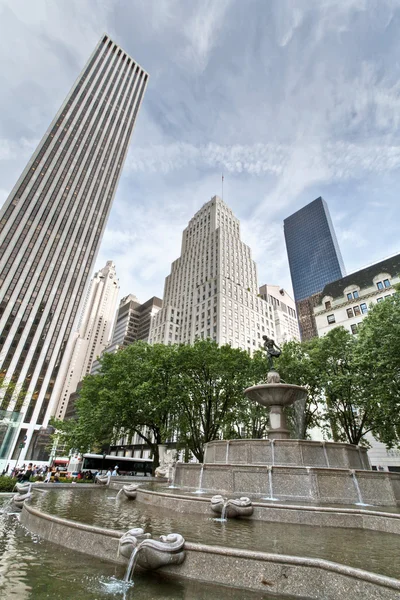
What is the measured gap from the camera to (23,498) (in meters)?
10.6

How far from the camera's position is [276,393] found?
50.9ft

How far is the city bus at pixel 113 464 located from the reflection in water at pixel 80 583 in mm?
38454

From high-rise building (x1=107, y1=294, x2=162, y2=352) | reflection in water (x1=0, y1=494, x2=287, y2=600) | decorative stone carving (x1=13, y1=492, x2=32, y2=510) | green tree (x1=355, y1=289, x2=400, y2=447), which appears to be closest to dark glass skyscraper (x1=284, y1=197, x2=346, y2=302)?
high-rise building (x1=107, y1=294, x2=162, y2=352)

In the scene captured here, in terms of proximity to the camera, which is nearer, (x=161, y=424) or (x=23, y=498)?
(x=23, y=498)

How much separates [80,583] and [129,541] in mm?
788

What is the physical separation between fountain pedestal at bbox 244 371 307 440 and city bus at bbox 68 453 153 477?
1240 inches

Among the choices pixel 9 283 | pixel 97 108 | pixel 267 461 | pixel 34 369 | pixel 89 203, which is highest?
pixel 97 108

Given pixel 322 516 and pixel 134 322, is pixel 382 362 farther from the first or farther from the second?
pixel 134 322

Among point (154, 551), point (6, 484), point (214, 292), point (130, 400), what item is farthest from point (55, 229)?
point (154, 551)

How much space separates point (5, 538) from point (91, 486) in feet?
53.2

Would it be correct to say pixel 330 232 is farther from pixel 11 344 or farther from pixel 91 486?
pixel 91 486

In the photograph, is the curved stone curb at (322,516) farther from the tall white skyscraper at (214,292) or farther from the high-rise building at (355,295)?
the tall white skyscraper at (214,292)

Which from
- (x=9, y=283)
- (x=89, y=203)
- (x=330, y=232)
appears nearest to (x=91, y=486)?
(x=9, y=283)

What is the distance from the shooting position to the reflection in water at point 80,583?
153 inches
